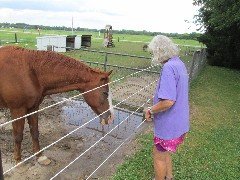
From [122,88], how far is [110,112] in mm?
5219

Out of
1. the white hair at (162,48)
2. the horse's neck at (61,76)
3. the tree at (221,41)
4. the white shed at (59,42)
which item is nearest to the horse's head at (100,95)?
the horse's neck at (61,76)

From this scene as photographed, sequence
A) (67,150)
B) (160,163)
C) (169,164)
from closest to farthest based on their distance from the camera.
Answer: (160,163) → (169,164) → (67,150)

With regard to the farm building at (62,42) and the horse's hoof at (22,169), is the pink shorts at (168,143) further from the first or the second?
the farm building at (62,42)

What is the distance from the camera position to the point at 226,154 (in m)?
5.12

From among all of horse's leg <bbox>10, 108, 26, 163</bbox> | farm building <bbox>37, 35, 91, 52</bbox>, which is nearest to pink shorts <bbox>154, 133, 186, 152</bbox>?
horse's leg <bbox>10, 108, 26, 163</bbox>

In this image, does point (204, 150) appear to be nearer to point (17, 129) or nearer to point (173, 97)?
point (173, 97)

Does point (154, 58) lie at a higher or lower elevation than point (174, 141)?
higher

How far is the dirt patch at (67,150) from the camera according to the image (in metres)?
4.09

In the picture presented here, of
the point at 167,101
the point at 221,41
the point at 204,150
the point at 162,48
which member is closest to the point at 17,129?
the point at 167,101

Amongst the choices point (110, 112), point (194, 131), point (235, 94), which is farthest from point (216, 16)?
point (110, 112)

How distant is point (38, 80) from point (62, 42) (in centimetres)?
1739

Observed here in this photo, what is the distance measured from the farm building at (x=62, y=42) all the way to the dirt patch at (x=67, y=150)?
11.6m

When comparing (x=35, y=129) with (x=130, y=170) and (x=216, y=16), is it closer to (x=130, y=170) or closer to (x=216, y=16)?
(x=130, y=170)

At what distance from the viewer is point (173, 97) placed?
289 centimetres
